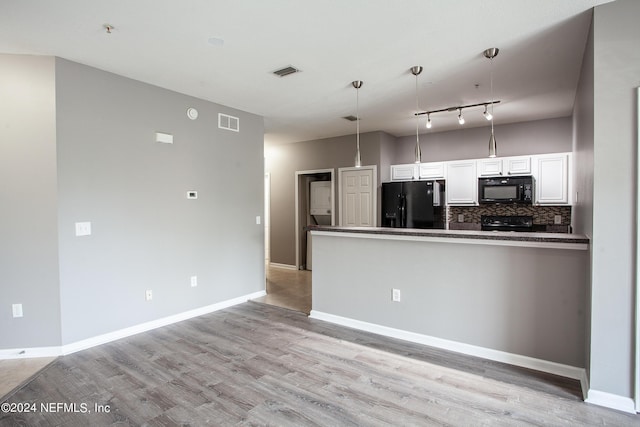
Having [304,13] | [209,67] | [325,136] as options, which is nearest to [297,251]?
[325,136]

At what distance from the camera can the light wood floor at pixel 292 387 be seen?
7.02 feet

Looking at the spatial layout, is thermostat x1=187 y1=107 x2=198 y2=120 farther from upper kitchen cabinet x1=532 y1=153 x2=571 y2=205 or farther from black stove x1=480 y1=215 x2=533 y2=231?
upper kitchen cabinet x1=532 y1=153 x2=571 y2=205

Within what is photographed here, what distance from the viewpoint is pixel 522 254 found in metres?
2.80

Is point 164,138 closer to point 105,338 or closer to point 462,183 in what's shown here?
point 105,338

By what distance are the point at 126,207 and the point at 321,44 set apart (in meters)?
2.51

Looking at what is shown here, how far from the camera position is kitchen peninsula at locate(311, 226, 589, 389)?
2648 millimetres

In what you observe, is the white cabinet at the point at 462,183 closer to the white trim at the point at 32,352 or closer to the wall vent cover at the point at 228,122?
the wall vent cover at the point at 228,122

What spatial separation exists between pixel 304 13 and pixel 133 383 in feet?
9.83

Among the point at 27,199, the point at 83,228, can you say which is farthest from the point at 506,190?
the point at 27,199

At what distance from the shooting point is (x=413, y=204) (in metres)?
5.58

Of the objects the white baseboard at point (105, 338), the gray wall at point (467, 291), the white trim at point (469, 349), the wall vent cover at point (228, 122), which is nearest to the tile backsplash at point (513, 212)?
the gray wall at point (467, 291)

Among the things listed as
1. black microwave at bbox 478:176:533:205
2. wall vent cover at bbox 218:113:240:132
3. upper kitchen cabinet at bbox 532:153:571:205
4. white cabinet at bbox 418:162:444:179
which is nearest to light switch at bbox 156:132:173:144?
wall vent cover at bbox 218:113:240:132

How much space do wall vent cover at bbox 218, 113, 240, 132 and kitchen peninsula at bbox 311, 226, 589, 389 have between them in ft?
6.42

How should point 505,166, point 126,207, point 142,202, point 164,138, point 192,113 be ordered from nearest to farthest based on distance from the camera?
point 126,207 < point 142,202 < point 164,138 < point 192,113 < point 505,166
